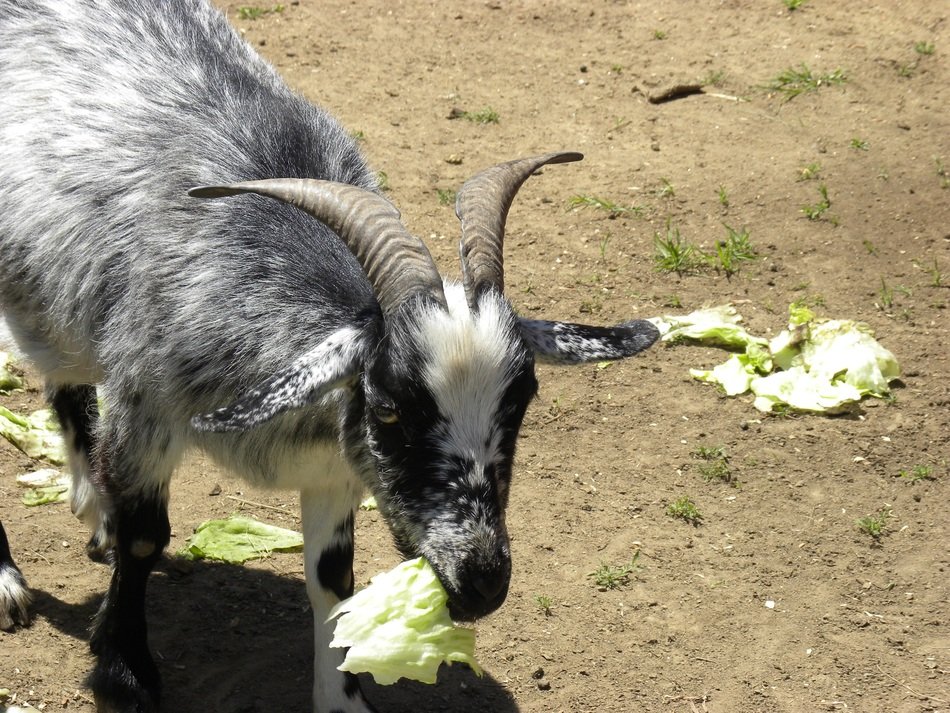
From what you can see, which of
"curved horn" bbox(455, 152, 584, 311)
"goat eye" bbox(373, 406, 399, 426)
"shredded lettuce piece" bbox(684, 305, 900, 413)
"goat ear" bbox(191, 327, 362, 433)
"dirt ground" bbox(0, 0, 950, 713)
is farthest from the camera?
"shredded lettuce piece" bbox(684, 305, 900, 413)

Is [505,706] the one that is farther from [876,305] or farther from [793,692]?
[876,305]

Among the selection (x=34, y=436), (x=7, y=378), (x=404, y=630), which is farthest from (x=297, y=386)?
(x=7, y=378)

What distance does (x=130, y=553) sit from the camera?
16.7 ft

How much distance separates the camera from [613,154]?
9086 mm

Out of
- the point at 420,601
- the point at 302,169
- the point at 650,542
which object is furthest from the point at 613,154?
the point at 420,601

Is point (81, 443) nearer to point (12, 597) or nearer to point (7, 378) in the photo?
point (12, 597)

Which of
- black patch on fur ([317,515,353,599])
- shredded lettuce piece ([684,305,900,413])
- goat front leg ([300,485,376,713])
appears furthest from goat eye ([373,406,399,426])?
shredded lettuce piece ([684,305,900,413])

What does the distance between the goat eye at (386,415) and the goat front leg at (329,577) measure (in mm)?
921

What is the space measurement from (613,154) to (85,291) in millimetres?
5005

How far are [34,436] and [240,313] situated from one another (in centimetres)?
271

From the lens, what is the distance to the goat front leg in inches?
201

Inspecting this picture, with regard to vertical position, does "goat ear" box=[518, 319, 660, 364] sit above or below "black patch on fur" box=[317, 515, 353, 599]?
above

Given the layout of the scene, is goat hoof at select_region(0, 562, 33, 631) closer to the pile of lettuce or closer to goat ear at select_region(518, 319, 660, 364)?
goat ear at select_region(518, 319, 660, 364)

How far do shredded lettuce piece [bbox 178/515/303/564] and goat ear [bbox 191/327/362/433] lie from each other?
6.64 feet
